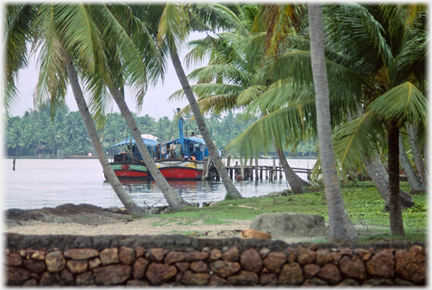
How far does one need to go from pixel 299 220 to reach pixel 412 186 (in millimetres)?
9750

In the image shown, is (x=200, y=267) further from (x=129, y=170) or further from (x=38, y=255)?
(x=129, y=170)

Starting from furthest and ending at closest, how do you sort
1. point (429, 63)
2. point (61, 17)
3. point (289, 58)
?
point (61, 17), point (289, 58), point (429, 63)

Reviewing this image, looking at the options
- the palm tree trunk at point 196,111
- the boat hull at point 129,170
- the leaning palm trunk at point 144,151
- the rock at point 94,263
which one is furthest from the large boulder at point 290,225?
the boat hull at point 129,170

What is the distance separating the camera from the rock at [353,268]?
602cm

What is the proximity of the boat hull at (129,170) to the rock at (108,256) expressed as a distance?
35366mm

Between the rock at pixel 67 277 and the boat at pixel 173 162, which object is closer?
the rock at pixel 67 277

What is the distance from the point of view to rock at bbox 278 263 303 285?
19.8 ft

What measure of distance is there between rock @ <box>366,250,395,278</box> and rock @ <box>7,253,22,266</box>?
503 centimetres

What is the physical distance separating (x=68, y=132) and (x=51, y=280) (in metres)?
97.9

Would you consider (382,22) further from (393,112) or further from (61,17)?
(61,17)

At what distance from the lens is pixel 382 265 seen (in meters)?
6.02

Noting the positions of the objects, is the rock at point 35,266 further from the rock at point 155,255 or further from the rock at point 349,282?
the rock at point 349,282

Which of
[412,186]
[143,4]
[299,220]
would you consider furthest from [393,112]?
[412,186]

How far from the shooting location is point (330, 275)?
6.04 m
